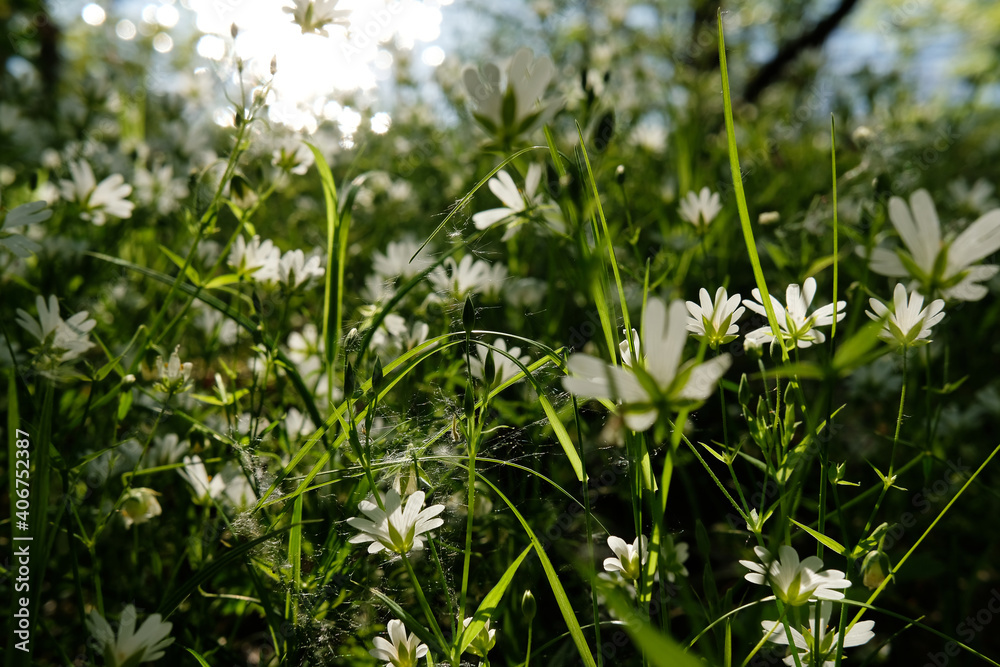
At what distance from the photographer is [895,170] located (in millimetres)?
2086

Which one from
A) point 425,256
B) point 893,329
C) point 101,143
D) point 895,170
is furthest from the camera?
point 101,143

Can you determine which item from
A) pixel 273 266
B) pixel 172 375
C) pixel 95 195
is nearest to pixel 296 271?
pixel 273 266

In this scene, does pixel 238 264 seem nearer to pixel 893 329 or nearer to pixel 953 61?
pixel 893 329

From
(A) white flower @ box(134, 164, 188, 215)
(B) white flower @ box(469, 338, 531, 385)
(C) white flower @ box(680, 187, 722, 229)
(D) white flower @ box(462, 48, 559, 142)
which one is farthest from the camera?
(A) white flower @ box(134, 164, 188, 215)

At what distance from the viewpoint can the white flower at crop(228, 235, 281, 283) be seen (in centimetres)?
108

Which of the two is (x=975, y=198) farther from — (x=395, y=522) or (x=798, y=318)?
(x=395, y=522)

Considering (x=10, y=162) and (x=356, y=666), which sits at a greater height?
(x=10, y=162)

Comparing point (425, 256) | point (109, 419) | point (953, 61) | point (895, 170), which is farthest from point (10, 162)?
point (953, 61)

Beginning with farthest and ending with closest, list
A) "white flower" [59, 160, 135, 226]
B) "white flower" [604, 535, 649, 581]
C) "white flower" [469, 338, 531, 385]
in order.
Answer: "white flower" [59, 160, 135, 226], "white flower" [469, 338, 531, 385], "white flower" [604, 535, 649, 581]

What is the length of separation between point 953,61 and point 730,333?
1382 centimetres

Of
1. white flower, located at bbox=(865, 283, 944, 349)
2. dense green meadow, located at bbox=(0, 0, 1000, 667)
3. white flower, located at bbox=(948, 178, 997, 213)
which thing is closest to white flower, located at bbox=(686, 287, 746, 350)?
dense green meadow, located at bbox=(0, 0, 1000, 667)

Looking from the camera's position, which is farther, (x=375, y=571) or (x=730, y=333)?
(x=375, y=571)

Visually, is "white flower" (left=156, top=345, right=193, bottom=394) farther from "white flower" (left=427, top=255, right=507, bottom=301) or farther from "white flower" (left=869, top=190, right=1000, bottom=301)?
"white flower" (left=869, top=190, right=1000, bottom=301)

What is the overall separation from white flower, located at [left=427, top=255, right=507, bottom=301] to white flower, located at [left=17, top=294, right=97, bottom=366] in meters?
0.57
